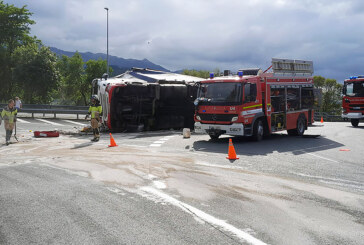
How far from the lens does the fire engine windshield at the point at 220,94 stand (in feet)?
49.2

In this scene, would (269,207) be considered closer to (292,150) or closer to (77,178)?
(77,178)

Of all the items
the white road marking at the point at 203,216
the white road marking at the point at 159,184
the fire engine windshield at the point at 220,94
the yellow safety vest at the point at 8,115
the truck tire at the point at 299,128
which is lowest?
the white road marking at the point at 203,216

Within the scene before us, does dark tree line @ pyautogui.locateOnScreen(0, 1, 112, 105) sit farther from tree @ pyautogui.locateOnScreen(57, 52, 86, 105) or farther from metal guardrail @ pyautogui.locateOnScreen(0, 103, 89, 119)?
metal guardrail @ pyautogui.locateOnScreen(0, 103, 89, 119)

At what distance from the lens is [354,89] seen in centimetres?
2525

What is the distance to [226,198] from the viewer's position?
Result: 641 cm

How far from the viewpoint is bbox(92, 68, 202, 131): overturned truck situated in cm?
2022

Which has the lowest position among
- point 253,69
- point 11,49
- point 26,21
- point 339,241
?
point 339,241

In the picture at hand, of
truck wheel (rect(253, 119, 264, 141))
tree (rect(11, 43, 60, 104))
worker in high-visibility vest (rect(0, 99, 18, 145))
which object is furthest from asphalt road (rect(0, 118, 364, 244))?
tree (rect(11, 43, 60, 104))

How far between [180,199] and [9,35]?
2125 inches

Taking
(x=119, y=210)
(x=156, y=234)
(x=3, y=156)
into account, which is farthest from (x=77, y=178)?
(x=3, y=156)

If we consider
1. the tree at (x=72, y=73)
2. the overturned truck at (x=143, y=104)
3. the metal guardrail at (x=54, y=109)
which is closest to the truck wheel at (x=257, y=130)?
the overturned truck at (x=143, y=104)

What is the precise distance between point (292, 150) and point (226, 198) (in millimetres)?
7575

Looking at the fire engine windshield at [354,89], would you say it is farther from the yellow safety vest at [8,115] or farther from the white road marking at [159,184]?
the white road marking at [159,184]

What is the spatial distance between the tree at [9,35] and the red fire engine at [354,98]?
137ft
